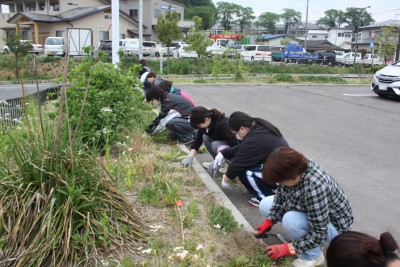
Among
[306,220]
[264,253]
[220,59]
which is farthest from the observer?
[220,59]

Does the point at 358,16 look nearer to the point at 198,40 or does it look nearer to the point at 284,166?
the point at 198,40

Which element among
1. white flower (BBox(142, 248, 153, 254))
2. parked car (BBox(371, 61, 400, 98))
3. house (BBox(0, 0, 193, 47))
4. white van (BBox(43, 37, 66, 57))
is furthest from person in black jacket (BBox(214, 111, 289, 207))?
house (BBox(0, 0, 193, 47))

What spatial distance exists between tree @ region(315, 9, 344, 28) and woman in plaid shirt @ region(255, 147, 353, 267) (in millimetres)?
99244

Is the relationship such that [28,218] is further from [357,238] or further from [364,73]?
[364,73]

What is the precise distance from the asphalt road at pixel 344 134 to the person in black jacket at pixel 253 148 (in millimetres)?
307

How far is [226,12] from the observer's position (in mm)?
88625

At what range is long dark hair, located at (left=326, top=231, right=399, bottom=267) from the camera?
1486mm

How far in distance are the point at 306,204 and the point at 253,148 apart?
42.5 inches

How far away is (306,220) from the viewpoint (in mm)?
2707

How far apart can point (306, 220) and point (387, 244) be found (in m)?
1.20

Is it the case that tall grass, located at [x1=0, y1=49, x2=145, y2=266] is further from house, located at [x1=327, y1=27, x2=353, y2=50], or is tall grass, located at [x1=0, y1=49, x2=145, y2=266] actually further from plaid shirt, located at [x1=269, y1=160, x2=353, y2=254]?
house, located at [x1=327, y1=27, x2=353, y2=50]

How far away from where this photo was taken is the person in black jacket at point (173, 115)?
5859 mm

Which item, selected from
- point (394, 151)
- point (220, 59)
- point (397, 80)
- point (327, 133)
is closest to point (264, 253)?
point (394, 151)

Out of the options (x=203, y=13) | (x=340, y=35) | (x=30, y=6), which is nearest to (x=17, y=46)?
(x=30, y=6)
